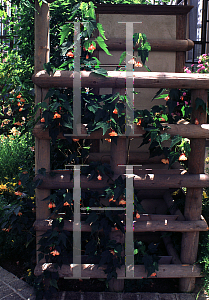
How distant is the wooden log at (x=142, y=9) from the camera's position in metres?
3.03

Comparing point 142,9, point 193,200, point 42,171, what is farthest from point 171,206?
point 142,9

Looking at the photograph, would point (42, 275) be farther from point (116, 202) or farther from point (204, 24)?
point (204, 24)

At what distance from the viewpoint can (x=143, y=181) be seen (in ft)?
8.39

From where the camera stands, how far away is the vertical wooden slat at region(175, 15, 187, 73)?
3133 millimetres

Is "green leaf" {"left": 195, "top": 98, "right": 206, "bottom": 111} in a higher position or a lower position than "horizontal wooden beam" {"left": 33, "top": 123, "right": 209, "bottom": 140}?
higher

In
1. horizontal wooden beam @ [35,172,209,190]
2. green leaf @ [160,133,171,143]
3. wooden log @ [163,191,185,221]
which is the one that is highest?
green leaf @ [160,133,171,143]

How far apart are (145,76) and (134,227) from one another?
1378 millimetres

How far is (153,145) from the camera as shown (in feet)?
8.00

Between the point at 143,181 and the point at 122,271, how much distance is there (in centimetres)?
87

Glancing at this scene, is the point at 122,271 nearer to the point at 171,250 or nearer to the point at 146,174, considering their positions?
the point at 171,250

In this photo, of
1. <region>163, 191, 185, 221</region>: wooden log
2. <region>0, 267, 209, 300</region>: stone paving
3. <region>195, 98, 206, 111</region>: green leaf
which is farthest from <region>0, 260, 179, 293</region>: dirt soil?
<region>195, 98, 206, 111</region>: green leaf

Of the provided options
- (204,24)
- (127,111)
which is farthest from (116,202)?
(204,24)

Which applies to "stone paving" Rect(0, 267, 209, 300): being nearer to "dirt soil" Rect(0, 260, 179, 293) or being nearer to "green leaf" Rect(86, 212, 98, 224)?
"dirt soil" Rect(0, 260, 179, 293)

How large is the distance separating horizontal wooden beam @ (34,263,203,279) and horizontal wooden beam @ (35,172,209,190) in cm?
76
